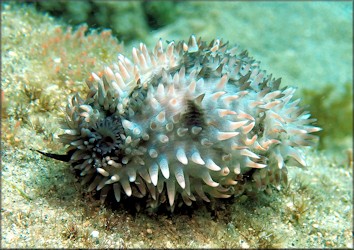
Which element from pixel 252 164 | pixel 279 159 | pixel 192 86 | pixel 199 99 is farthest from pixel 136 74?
pixel 279 159

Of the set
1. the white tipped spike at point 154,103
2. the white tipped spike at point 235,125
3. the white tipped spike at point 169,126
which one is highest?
the white tipped spike at point 154,103

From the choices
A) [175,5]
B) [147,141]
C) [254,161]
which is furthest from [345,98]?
[147,141]

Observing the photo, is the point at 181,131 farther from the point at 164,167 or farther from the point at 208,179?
the point at 208,179

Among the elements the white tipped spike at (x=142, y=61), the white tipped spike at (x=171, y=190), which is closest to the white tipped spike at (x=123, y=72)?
the white tipped spike at (x=142, y=61)

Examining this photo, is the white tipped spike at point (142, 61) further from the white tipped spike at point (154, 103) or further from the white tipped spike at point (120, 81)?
the white tipped spike at point (154, 103)

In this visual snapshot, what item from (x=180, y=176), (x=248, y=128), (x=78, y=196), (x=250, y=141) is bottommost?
(x=78, y=196)

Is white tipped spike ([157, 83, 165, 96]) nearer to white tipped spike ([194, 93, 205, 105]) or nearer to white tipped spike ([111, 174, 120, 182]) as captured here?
white tipped spike ([194, 93, 205, 105])
